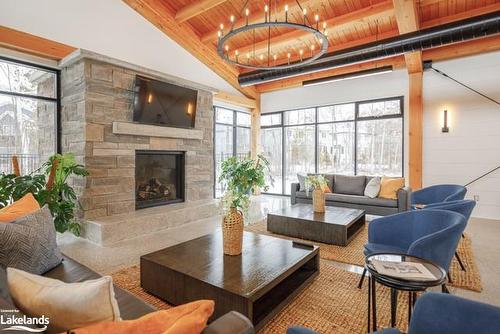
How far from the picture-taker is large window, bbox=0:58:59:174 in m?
3.97

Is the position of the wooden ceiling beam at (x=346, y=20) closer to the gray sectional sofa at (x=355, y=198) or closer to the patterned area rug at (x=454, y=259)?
the gray sectional sofa at (x=355, y=198)

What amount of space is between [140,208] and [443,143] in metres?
6.23

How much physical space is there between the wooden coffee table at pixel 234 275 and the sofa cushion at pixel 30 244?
745mm

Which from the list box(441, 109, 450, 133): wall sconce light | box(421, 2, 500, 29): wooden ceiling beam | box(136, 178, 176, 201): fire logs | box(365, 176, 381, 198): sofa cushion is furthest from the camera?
box(441, 109, 450, 133): wall sconce light

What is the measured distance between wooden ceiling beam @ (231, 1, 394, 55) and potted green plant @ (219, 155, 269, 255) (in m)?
4.11

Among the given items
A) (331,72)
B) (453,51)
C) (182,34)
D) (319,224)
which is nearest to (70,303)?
(319,224)

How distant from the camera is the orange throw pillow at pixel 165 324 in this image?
0.78 meters

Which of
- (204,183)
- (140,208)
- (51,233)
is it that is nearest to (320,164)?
(204,183)

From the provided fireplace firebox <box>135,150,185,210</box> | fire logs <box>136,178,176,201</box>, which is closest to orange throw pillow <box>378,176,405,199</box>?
fireplace firebox <box>135,150,185,210</box>

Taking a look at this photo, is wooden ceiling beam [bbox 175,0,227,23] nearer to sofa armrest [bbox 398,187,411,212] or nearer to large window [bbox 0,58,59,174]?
large window [bbox 0,58,59,174]

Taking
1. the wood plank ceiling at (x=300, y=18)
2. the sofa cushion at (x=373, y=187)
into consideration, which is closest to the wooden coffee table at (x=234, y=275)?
the sofa cushion at (x=373, y=187)

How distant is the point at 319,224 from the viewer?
12.6ft

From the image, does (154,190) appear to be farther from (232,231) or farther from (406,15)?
(406,15)

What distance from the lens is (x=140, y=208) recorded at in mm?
4777
